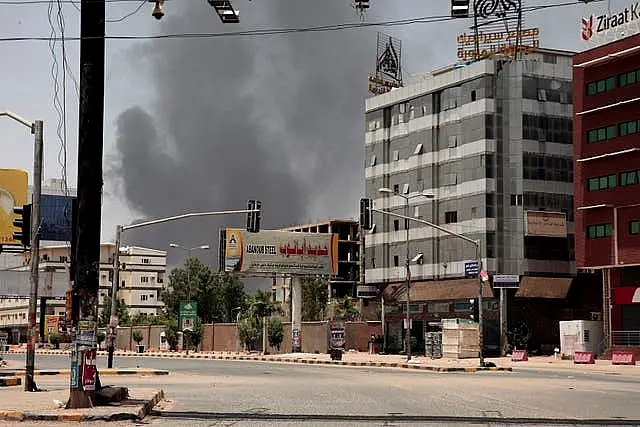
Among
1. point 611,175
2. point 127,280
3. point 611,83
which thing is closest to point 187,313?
point 611,175

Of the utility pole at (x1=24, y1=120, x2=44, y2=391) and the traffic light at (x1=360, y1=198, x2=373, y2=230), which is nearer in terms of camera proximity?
the utility pole at (x1=24, y1=120, x2=44, y2=391)

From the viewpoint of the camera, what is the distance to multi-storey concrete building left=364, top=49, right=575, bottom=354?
254 feet

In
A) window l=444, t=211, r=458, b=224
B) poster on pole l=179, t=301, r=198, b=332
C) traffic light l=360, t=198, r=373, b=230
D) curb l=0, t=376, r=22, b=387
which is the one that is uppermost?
window l=444, t=211, r=458, b=224

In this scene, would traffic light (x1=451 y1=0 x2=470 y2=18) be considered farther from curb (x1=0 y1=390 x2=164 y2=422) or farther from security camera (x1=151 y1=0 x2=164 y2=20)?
curb (x1=0 y1=390 x2=164 y2=422)

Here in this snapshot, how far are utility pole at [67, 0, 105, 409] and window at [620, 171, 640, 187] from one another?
49.5 metres

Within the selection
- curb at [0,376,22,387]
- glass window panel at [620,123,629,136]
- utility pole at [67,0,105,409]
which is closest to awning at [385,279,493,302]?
glass window panel at [620,123,629,136]

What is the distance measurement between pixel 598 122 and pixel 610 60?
4.20 m

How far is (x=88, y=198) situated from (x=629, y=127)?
2007 inches

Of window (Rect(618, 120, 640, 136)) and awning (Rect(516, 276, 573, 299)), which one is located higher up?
window (Rect(618, 120, 640, 136))

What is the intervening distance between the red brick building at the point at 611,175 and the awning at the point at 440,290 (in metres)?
11.2

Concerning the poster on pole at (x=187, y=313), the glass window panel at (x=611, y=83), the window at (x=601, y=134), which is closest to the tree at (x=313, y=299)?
the poster on pole at (x=187, y=313)

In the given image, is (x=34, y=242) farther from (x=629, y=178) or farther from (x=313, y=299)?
(x=313, y=299)

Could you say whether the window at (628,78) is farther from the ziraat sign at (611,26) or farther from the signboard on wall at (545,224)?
the signboard on wall at (545,224)

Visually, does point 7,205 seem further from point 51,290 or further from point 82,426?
point 51,290
